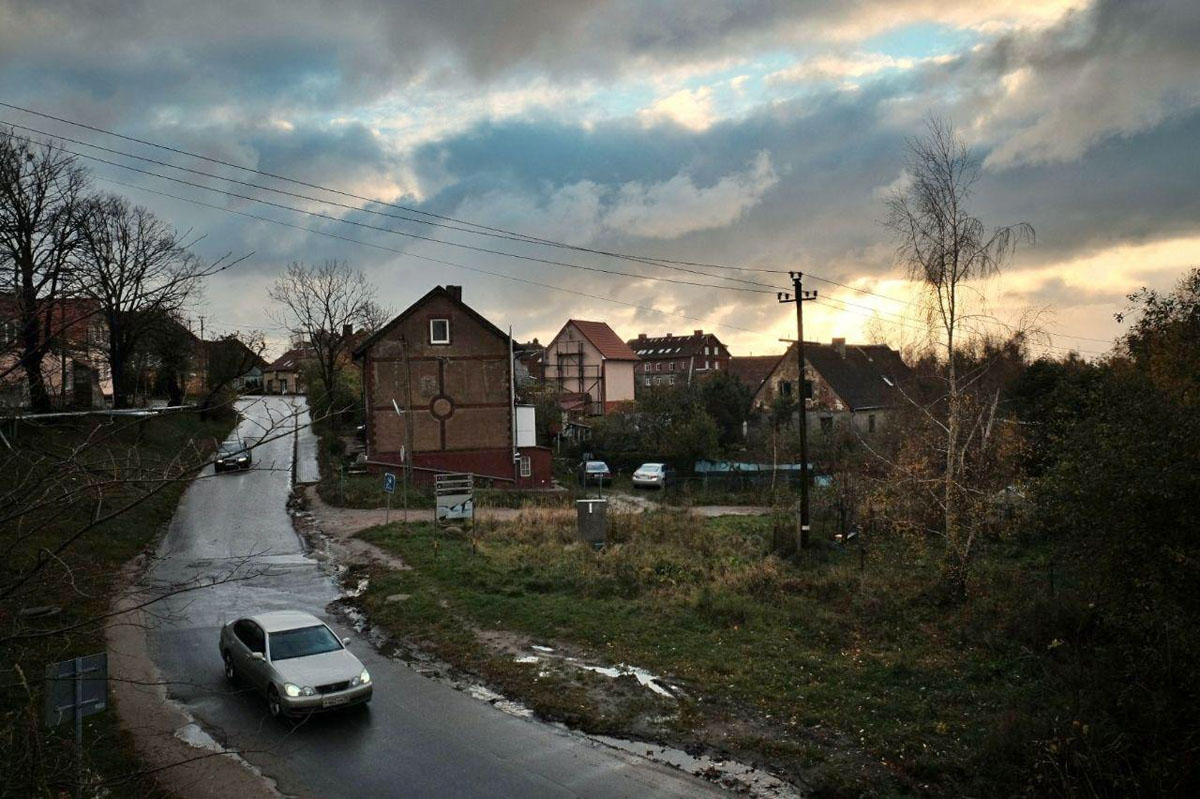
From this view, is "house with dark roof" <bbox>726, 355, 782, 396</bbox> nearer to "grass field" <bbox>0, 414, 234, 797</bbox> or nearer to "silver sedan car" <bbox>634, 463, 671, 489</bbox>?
"silver sedan car" <bbox>634, 463, 671, 489</bbox>

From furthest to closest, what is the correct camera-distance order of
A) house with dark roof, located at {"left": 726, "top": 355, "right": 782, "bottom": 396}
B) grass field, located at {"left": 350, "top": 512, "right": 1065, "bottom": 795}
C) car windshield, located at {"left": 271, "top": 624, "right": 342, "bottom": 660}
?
house with dark roof, located at {"left": 726, "top": 355, "right": 782, "bottom": 396} < car windshield, located at {"left": 271, "top": 624, "right": 342, "bottom": 660} < grass field, located at {"left": 350, "top": 512, "right": 1065, "bottom": 795}

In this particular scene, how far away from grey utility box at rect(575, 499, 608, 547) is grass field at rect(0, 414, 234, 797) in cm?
1204

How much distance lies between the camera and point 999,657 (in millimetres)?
13844

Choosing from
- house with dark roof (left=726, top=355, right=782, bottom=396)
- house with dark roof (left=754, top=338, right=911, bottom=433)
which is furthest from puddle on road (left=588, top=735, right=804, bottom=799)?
house with dark roof (left=726, top=355, right=782, bottom=396)

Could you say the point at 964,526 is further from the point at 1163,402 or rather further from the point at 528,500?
the point at 528,500

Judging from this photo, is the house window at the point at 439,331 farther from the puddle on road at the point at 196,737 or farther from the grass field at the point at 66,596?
the puddle on road at the point at 196,737

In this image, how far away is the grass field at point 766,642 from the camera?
10.8 m

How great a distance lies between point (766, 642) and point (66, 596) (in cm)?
1503

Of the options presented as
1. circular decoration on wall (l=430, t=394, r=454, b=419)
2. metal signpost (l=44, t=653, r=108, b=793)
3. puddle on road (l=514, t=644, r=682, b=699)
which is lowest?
puddle on road (l=514, t=644, r=682, b=699)

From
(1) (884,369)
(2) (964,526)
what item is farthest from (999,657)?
(1) (884,369)

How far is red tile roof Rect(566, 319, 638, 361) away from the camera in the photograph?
7475 centimetres

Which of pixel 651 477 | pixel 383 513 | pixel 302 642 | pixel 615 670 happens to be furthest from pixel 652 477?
pixel 302 642

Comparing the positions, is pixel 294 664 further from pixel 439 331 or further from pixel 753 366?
pixel 753 366

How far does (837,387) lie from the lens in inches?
2270
